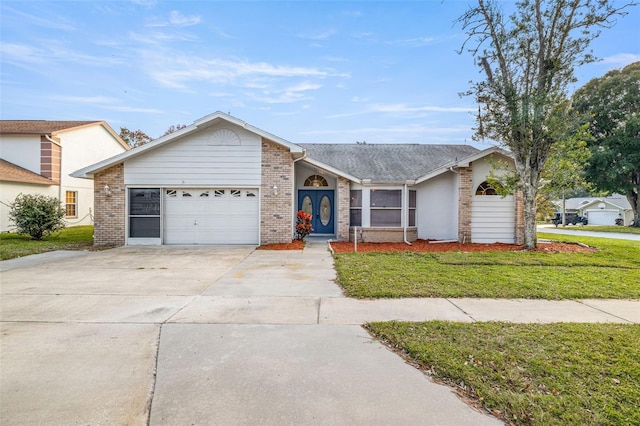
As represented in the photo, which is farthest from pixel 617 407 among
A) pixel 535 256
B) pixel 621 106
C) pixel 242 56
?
pixel 621 106

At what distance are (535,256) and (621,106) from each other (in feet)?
86.1

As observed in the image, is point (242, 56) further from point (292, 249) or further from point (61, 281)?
point (61, 281)

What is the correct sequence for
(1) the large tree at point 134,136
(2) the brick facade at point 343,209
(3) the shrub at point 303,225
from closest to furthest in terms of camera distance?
(3) the shrub at point 303,225 → (2) the brick facade at point 343,209 → (1) the large tree at point 134,136

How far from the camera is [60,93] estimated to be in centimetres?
2058

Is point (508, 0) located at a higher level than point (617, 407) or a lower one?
higher

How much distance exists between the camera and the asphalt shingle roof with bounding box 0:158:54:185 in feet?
54.8

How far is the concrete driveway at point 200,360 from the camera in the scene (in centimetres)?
258

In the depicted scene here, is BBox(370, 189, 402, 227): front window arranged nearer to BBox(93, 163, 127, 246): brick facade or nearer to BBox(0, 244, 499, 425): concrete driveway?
BBox(0, 244, 499, 425): concrete driveway

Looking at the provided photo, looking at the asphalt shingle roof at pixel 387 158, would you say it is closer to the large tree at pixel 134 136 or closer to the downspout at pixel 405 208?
the downspout at pixel 405 208

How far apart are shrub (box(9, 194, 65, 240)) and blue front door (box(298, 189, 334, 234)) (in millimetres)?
10975

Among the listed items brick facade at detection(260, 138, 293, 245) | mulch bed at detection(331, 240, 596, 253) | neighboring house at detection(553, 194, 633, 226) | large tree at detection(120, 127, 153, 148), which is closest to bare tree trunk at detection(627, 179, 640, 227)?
neighboring house at detection(553, 194, 633, 226)

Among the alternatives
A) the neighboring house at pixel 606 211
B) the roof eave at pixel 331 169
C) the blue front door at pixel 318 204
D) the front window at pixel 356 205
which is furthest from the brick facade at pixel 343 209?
the neighboring house at pixel 606 211

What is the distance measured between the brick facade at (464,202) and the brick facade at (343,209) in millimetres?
4614

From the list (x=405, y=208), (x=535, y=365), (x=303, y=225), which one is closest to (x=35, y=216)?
(x=303, y=225)
